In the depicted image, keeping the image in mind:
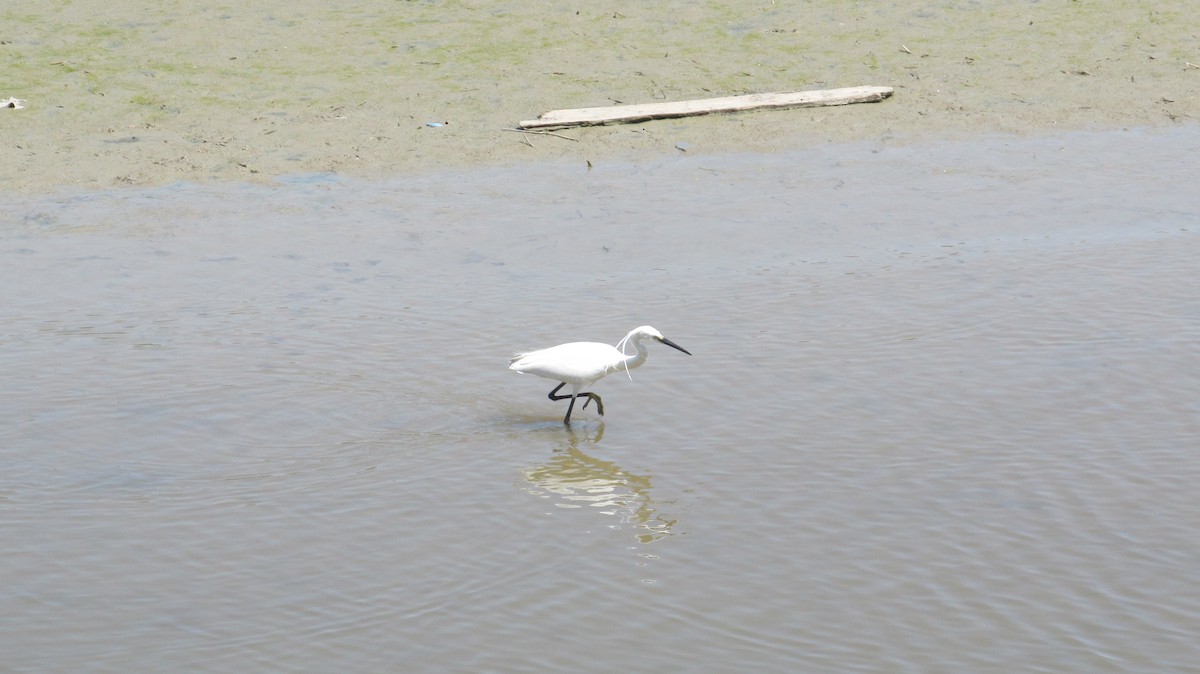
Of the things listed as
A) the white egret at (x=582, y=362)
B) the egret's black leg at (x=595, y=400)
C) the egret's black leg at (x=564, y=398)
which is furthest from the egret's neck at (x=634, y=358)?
the egret's black leg at (x=564, y=398)

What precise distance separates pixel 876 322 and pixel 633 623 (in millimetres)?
3943

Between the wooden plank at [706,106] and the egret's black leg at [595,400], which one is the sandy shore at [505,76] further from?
the egret's black leg at [595,400]

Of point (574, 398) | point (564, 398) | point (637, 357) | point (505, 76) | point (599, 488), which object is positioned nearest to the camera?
point (599, 488)

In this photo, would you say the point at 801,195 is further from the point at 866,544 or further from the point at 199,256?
the point at 866,544

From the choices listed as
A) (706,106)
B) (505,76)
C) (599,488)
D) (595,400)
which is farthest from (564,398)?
(505,76)

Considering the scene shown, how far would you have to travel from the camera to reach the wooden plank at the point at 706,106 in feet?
40.9

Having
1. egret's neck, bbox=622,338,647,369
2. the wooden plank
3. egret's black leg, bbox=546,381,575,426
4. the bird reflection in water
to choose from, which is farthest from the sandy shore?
the bird reflection in water

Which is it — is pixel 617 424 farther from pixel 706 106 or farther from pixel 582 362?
pixel 706 106

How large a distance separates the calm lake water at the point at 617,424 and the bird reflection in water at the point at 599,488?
0.08 ft

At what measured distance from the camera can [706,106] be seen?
1276 cm

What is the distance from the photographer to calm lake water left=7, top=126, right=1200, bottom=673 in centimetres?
501

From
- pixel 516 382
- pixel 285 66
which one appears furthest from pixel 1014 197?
pixel 285 66

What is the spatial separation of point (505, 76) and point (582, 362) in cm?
692

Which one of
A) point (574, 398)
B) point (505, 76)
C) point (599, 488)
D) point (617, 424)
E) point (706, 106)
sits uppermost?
point (505, 76)
